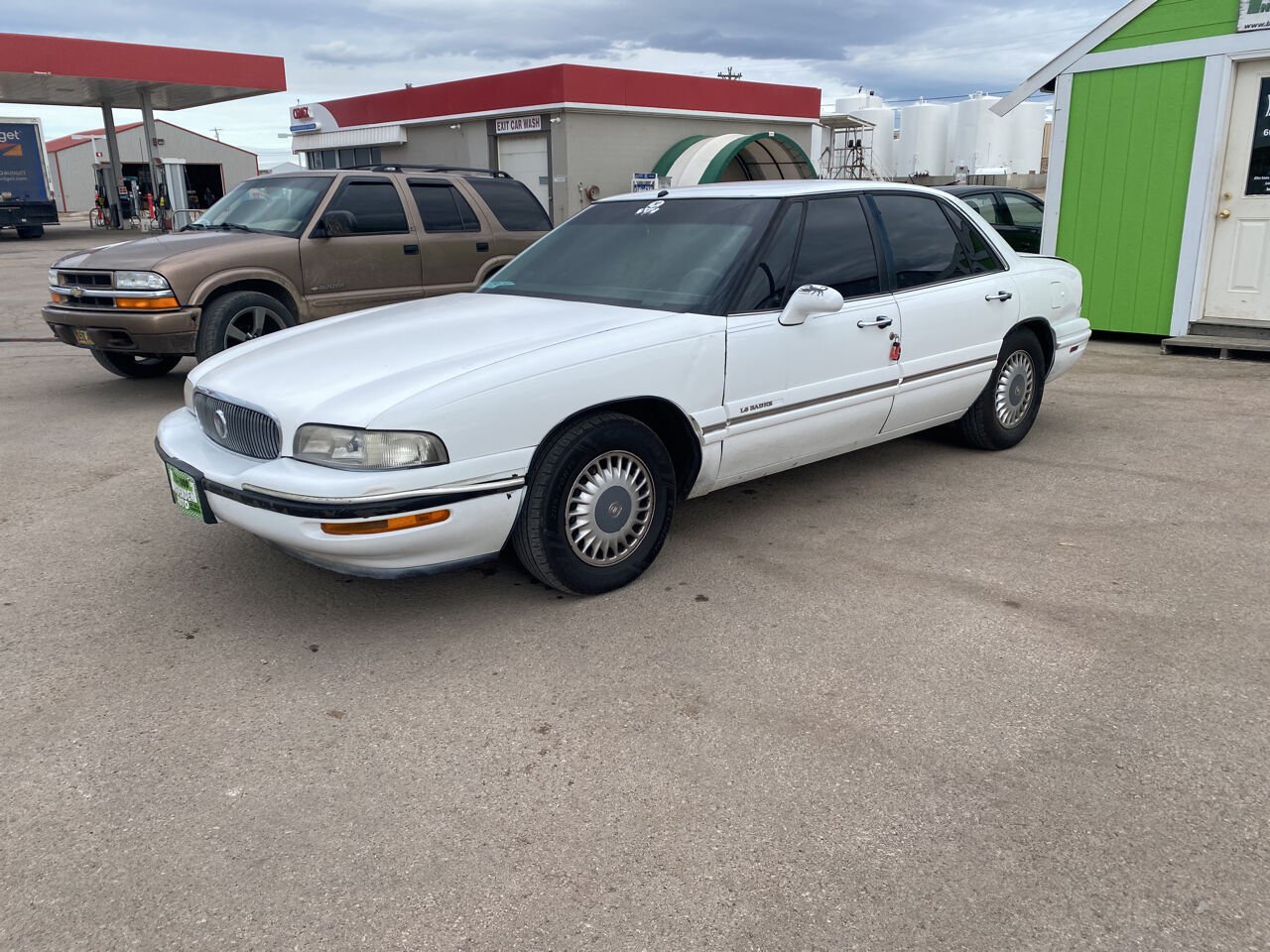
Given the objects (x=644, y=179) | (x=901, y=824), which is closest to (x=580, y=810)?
(x=901, y=824)

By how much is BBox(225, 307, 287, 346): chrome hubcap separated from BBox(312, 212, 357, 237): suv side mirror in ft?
2.47

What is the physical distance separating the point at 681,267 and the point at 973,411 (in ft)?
7.40

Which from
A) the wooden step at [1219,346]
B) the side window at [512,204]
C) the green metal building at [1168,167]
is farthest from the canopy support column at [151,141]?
the wooden step at [1219,346]

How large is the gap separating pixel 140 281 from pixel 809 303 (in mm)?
5262

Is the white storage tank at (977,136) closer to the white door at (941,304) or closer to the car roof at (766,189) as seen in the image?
the white door at (941,304)

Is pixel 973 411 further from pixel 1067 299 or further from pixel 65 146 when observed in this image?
pixel 65 146

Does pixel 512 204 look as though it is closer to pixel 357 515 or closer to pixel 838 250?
pixel 838 250

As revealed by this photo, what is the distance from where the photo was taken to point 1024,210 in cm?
1285

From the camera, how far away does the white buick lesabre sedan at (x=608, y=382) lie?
340cm

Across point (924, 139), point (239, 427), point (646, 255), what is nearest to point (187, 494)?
point (239, 427)

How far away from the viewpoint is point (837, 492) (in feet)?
17.5

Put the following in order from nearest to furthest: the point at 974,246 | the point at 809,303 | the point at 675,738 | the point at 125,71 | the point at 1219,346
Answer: the point at 675,738
the point at 809,303
the point at 974,246
the point at 1219,346
the point at 125,71

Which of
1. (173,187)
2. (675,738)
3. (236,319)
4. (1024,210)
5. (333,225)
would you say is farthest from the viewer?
(173,187)

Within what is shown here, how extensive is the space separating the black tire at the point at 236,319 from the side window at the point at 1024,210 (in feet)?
30.4
